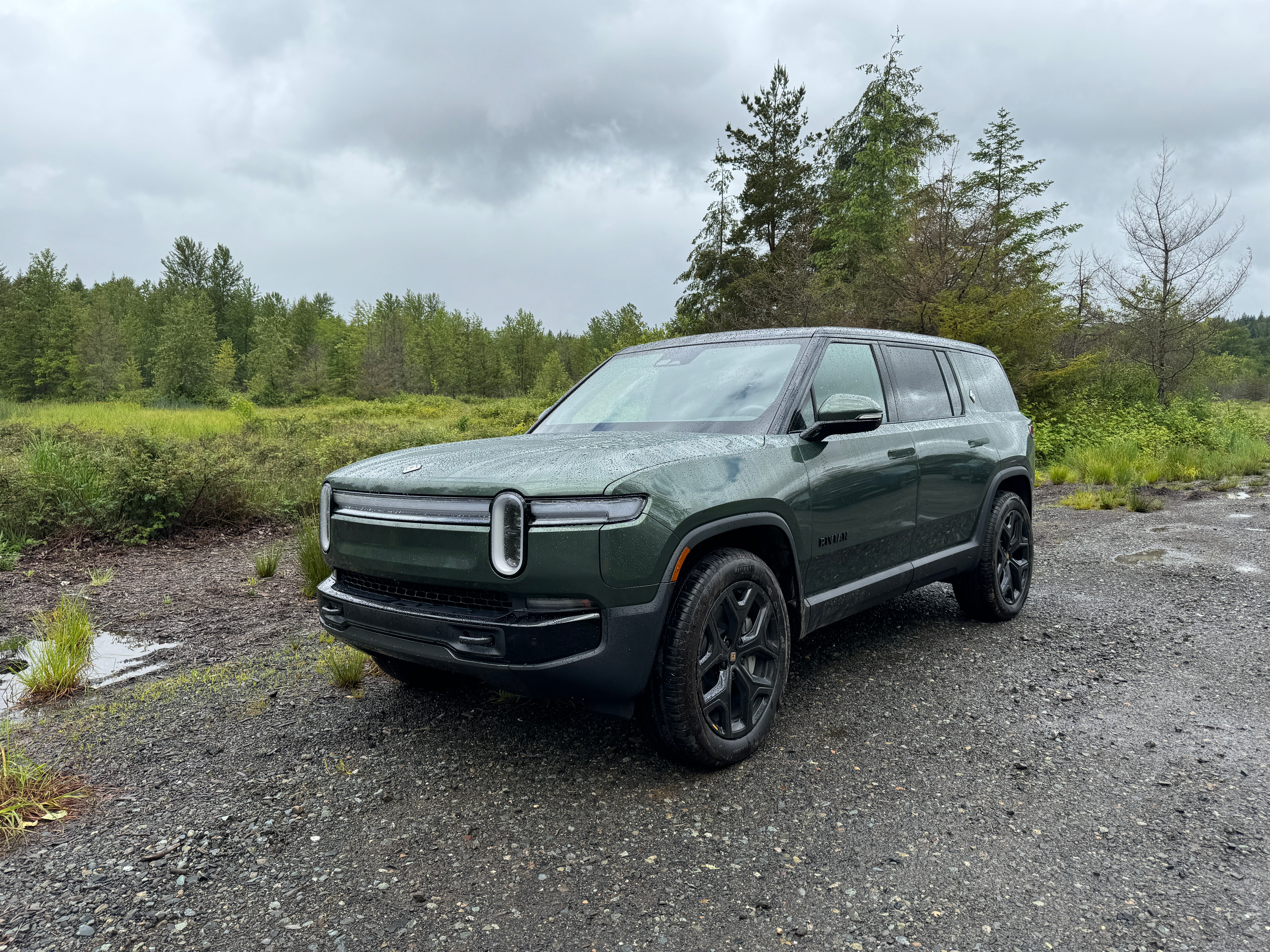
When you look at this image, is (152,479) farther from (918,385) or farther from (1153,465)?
(1153,465)

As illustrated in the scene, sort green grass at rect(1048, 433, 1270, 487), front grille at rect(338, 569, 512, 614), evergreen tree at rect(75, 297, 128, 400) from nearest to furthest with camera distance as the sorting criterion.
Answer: front grille at rect(338, 569, 512, 614) < green grass at rect(1048, 433, 1270, 487) < evergreen tree at rect(75, 297, 128, 400)

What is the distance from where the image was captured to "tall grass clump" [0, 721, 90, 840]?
2.68 metres

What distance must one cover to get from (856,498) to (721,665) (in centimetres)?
117

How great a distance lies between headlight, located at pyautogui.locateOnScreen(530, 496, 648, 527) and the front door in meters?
1.15

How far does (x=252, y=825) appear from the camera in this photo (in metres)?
2.70

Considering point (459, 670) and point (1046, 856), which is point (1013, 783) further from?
point (459, 670)

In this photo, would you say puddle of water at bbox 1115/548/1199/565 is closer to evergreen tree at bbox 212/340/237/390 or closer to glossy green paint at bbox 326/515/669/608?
glossy green paint at bbox 326/515/669/608

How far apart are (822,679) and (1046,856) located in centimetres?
164

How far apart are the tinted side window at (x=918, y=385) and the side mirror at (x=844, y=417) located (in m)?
0.96

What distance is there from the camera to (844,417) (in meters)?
3.31

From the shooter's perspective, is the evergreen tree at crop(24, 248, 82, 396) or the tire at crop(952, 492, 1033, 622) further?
the evergreen tree at crop(24, 248, 82, 396)

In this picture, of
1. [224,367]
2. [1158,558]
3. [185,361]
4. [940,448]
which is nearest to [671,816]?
[940,448]

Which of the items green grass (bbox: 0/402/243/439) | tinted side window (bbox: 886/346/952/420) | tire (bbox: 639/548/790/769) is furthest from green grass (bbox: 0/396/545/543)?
tire (bbox: 639/548/790/769)

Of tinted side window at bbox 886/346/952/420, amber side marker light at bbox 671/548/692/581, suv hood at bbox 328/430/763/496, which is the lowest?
amber side marker light at bbox 671/548/692/581
